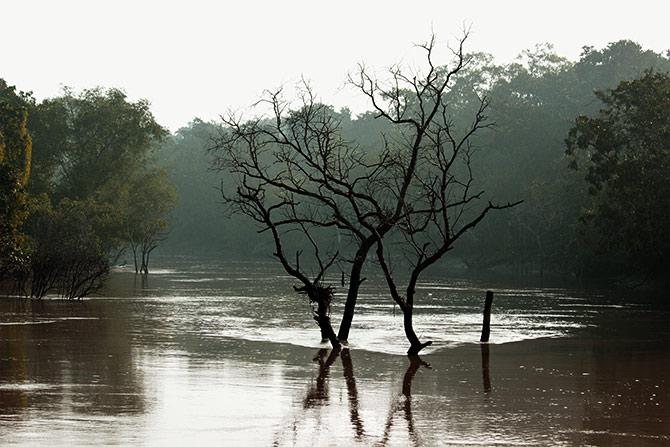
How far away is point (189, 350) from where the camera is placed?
1097 inches

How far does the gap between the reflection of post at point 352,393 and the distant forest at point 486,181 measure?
9313 mm

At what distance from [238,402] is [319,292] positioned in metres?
9.20

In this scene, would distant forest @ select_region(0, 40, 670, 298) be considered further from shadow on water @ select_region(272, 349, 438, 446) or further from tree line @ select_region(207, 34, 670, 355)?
shadow on water @ select_region(272, 349, 438, 446)

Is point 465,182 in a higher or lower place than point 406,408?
higher

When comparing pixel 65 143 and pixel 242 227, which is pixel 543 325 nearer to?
pixel 65 143

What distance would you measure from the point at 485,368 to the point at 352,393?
569cm

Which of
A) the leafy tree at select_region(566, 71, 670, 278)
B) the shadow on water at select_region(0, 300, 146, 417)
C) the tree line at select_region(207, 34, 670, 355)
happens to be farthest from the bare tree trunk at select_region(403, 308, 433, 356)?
the leafy tree at select_region(566, 71, 670, 278)

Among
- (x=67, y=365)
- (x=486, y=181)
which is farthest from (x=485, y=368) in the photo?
(x=486, y=181)

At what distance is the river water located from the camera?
642 inches

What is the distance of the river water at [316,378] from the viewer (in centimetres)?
1630

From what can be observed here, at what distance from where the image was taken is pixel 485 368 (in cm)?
2558

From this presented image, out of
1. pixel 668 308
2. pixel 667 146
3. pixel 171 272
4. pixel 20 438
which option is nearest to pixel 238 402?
pixel 20 438

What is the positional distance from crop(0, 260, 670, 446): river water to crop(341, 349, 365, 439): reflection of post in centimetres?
3

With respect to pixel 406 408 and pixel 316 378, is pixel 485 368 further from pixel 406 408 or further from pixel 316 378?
pixel 406 408
